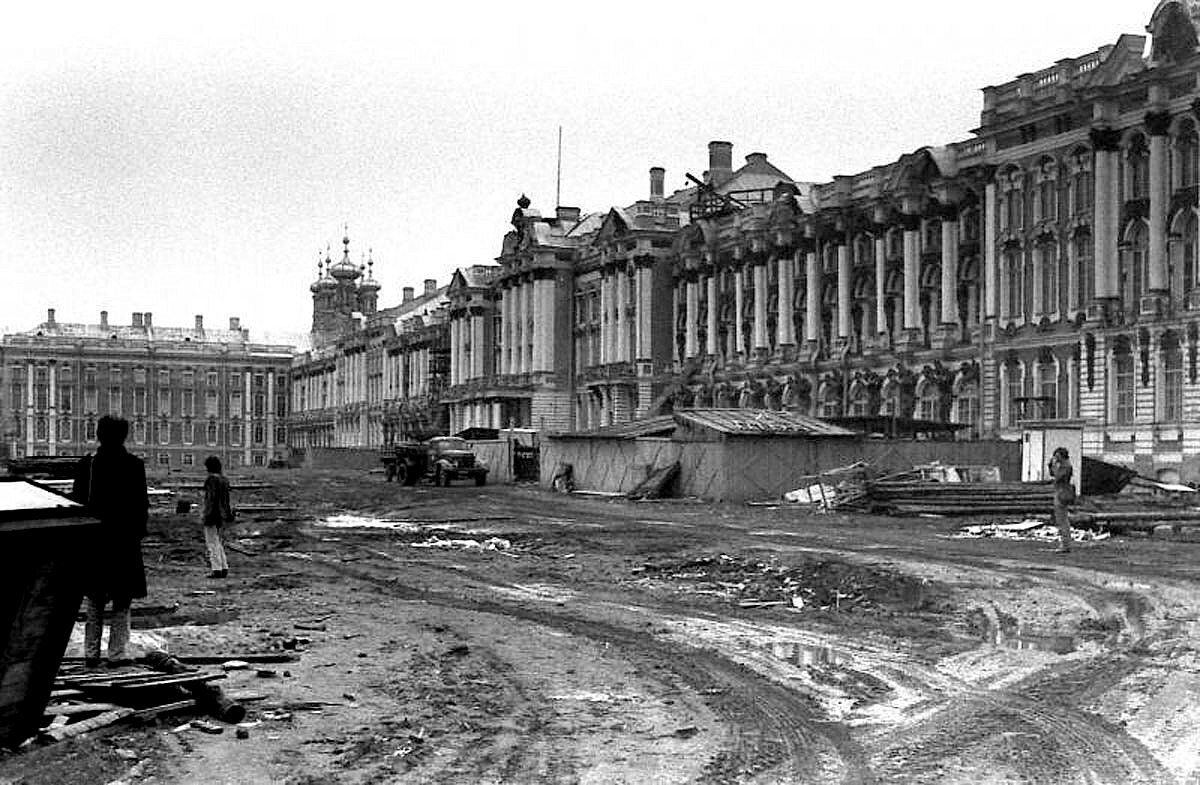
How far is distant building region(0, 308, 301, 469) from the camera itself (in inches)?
5472

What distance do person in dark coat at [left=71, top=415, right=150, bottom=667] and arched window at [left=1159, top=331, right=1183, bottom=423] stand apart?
4154cm

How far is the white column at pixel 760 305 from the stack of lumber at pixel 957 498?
36.1 meters

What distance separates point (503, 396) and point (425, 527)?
61825 mm

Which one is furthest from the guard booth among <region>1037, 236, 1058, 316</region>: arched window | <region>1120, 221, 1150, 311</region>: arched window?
<region>1037, 236, 1058, 316</region>: arched window

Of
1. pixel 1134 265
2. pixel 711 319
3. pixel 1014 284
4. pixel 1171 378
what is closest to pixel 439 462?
pixel 711 319

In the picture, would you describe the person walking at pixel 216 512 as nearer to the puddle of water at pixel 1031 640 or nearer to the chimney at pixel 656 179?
the puddle of water at pixel 1031 640

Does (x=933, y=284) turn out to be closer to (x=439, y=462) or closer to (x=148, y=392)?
(x=439, y=462)

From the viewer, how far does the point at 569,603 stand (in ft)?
59.4

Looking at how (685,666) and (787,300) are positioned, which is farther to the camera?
(787,300)

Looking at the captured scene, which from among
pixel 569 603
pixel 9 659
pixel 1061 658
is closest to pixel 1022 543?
pixel 569 603

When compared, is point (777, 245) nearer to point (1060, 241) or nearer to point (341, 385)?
point (1060, 241)

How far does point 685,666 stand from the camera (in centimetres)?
1275

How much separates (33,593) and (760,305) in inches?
2690

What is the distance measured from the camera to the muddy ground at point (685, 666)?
887 cm
